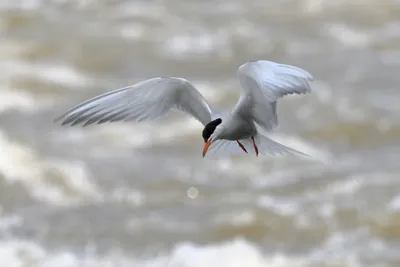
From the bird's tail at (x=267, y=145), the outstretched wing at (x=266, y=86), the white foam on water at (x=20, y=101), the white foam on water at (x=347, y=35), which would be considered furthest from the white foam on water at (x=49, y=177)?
the outstretched wing at (x=266, y=86)

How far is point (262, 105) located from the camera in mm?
3482

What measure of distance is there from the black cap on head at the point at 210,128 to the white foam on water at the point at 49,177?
496 cm

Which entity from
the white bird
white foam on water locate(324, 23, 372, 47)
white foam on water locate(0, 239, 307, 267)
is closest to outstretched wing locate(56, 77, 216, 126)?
the white bird

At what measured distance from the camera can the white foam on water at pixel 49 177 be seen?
8.34 meters

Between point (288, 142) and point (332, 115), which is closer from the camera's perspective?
point (288, 142)

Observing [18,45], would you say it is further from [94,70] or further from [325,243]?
[325,243]

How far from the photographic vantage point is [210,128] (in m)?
3.38

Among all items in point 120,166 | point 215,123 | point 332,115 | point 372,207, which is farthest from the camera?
point 332,115

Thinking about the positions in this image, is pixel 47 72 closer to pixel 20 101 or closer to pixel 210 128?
pixel 20 101

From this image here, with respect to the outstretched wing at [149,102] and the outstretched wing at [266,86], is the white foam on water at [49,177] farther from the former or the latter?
the outstretched wing at [266,86]

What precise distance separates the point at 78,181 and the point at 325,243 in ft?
6.83

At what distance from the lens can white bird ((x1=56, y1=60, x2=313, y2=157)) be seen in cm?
334

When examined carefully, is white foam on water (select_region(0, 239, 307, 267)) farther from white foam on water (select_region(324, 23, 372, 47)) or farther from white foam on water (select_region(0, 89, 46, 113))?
white foam on water (select_region(324, 23, 372, 47))

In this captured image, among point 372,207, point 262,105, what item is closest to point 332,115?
point 372,207
